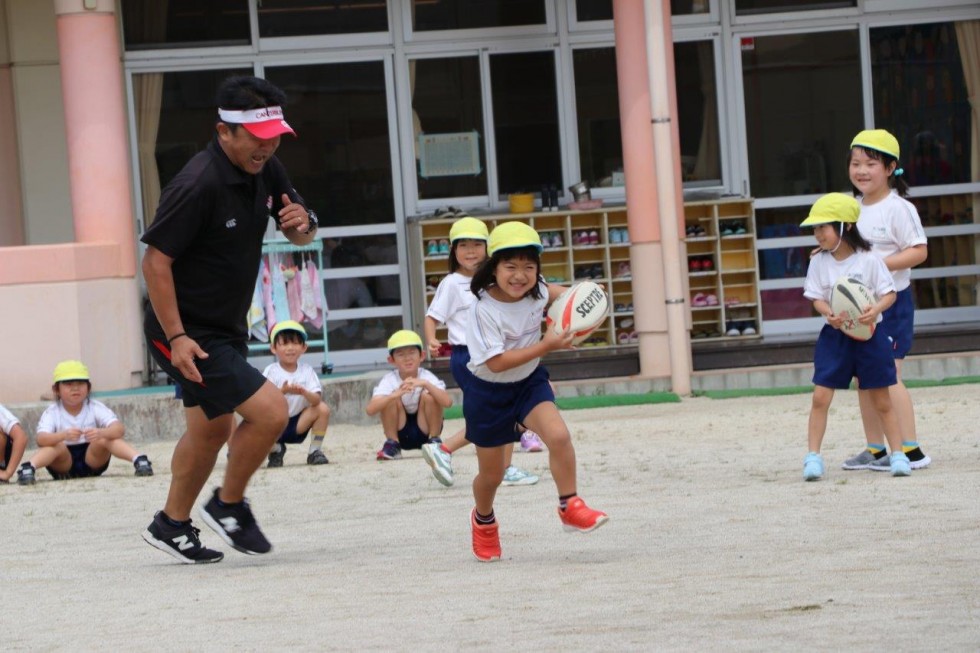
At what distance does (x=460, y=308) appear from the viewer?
933 cm

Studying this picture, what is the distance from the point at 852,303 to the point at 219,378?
347cm

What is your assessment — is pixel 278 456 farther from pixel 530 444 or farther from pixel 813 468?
pixel 813 468

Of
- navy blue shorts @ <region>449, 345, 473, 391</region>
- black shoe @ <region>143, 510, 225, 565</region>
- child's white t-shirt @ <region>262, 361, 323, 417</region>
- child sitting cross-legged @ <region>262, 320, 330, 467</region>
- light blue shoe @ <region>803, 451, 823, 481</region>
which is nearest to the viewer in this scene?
black shoe @ <region>143, 510, 225, 565</region>

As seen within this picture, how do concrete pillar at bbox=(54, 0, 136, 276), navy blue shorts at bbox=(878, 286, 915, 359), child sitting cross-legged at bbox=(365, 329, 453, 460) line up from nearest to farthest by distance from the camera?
navy blue shorts at bbox=(878, 286, 915, 359), child sitting cross-legged at bbox=(365, 329, 453, 460), concrete pillar at bbox=(54, 0, 136, 276)

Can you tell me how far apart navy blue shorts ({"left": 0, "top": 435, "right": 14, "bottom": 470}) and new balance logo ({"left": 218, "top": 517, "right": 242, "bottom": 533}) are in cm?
497

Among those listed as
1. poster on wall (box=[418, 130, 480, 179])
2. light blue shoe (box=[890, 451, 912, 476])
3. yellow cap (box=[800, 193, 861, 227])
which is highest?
poster on wall (box=[418, 130, 480, 179])

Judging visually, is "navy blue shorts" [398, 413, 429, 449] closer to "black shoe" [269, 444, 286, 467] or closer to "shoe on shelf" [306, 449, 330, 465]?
"shoe on shelf" [306, 449, 330, 465]

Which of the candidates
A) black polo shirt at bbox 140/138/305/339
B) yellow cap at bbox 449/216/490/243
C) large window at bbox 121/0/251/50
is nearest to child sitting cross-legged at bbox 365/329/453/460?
yellow cap at bbox 449/216/490/243

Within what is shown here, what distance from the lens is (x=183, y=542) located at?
682cm

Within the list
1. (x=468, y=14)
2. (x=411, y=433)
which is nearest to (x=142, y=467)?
(x=411, y=433)

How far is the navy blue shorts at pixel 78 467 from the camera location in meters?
11.0

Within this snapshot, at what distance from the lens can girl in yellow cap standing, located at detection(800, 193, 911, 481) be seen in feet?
27.5

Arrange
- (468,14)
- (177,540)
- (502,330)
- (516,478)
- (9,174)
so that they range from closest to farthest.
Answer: (502,330) < (177,540) < (516,478) < (9,174) < (468,14)

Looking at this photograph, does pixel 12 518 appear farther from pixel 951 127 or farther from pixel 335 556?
pixel 951 127
